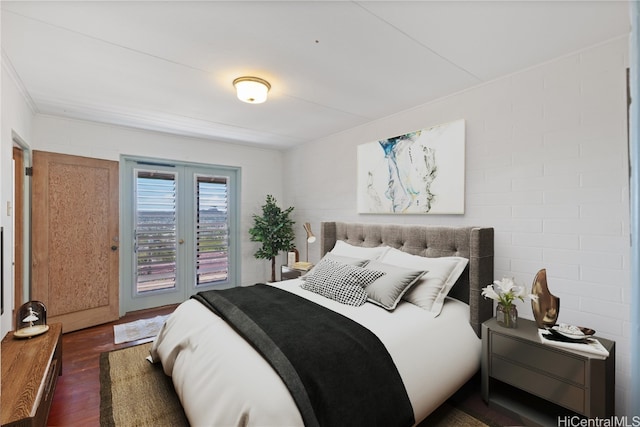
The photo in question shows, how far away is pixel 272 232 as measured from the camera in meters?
4.42

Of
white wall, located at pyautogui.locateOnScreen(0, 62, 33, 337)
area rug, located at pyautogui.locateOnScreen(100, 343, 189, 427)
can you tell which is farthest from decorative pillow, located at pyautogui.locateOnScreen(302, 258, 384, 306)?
white wall, located at pyautogui.locateOnScreen(0, 62, 33, 337)

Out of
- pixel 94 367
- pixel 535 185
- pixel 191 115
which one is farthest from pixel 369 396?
pixel 191 115

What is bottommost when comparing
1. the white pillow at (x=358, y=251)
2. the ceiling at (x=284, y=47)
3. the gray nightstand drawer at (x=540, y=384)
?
the gray nightstand drawer at (x=540, y=384)

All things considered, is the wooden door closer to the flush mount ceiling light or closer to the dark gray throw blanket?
the flush mount ceiling light

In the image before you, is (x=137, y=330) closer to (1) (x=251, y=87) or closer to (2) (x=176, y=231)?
(2) (x=176, y=231)

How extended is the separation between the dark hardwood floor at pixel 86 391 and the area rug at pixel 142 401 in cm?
5

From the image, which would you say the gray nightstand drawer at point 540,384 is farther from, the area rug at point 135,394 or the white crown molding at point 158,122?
the white crown molding at point 158,122

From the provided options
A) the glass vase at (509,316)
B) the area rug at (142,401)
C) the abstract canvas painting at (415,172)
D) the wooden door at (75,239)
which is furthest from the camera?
the wooden door at (75,239)

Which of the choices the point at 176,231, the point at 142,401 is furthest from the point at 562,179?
the point at 176,231

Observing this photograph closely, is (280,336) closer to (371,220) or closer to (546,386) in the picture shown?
(546,386)

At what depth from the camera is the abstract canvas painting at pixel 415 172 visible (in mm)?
2705

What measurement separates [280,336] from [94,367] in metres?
2.03

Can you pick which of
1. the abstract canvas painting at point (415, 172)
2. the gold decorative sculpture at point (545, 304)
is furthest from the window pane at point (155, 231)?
the gold decorative sculpture at point (545, 304)

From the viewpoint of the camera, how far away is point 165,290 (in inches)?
164
